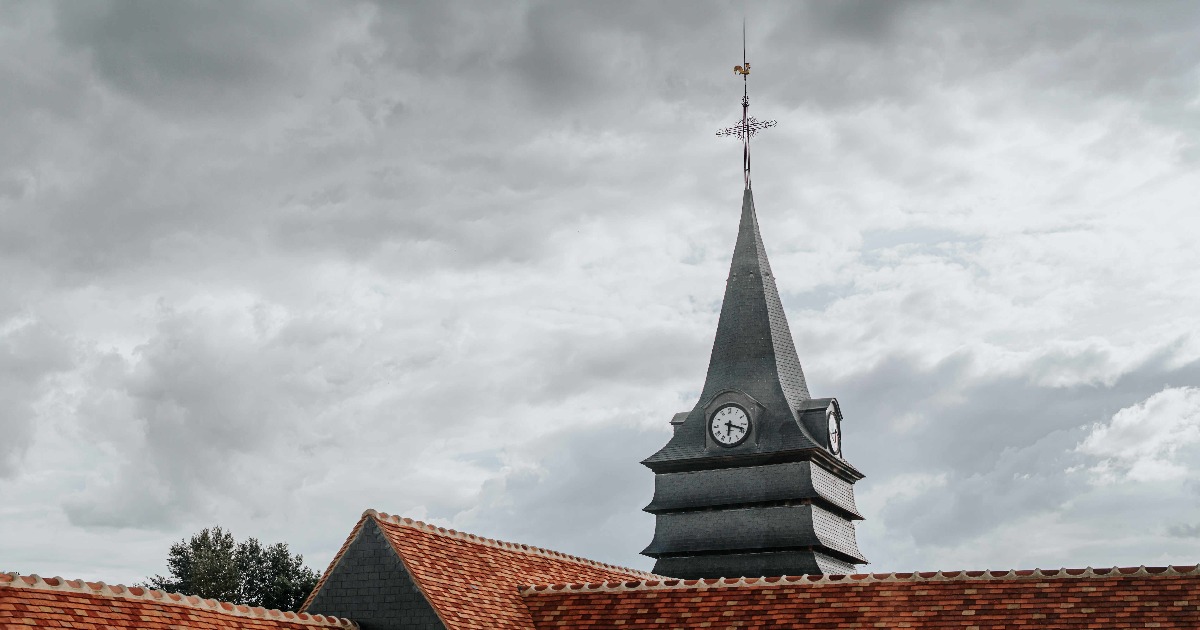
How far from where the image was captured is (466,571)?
28609 mm

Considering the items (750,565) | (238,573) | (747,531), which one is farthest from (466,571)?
(238,573)

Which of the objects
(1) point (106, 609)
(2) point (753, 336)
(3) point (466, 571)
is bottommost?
(1) point (106, 609)

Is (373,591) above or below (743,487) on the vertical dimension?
below

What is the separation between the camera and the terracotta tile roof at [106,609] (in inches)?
807

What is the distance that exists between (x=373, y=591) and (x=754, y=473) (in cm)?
2443

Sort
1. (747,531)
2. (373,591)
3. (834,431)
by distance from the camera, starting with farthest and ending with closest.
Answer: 1. (834,431)
2. (747,531)
3. (373,591)

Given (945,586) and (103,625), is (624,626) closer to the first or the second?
(945,586)

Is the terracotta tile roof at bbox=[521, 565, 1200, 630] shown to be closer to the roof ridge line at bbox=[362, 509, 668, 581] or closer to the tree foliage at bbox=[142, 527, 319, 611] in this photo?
the roof ridge line at bbox=[362, 509, 668, 581]

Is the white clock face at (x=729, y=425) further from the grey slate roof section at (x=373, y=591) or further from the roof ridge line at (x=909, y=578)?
the grey slate roof section at (x=373, y=591)

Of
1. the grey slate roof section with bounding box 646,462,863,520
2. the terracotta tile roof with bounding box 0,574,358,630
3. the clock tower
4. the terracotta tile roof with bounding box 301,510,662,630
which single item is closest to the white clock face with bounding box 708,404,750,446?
the clock tower

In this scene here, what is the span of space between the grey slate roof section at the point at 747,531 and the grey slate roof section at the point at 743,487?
386 mm

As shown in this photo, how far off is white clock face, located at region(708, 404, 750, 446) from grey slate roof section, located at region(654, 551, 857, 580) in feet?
14.1

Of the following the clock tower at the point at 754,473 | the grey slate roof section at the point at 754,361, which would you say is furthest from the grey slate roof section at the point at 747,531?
the grey slate roof section at the point at 754,361

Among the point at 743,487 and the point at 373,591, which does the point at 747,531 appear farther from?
the point at 373,591
